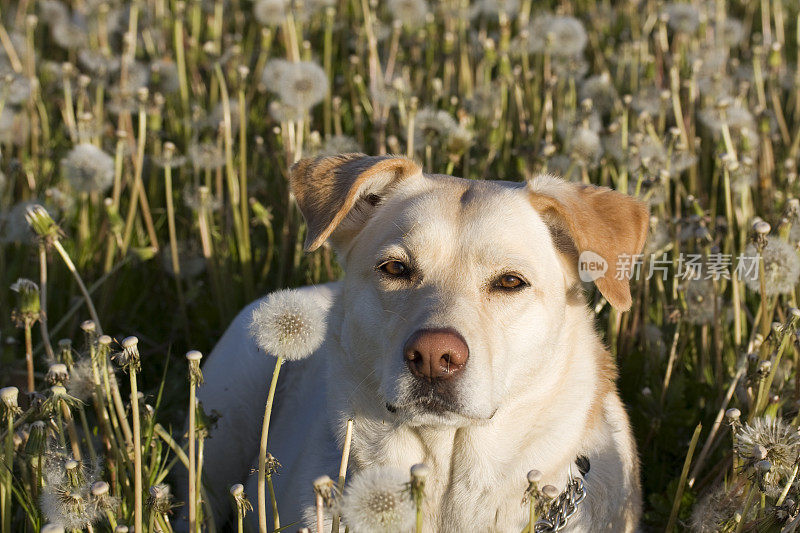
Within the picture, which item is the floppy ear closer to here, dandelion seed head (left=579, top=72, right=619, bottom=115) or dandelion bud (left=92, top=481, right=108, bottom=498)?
dandelion bud (left=92, top=481, right=108, bottom=498)

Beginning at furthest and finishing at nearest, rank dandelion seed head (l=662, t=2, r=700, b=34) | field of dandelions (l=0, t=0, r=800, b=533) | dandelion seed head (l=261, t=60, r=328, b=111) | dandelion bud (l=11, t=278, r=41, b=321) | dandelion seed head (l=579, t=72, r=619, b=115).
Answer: dandelion seed head (l=662, t=2, r=700, b=34)
dandelion seed head (l=579, t=72, r=619, b=115)
dandelion seed head (l=261, t=60, r=328, b=111)
dandelion bud (l=11, t=278, r=41, b=321)
field of dandelions (l=0, t=0, r=800, b=533)

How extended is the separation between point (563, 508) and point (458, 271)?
2.84ft

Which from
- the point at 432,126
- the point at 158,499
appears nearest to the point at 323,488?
the point at 158,499

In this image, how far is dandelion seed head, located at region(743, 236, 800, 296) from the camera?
137 inches

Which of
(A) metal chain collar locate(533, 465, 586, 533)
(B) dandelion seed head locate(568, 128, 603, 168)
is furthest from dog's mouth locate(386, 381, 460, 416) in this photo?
(B) dandelion seed head locate(568, 128, 603, 168)

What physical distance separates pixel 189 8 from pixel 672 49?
3.90 meters

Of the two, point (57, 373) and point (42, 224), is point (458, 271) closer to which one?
point (57, 373)

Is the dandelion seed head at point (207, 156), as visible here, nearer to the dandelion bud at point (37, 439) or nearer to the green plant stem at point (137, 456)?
the dandelion bud at point (37, 439)

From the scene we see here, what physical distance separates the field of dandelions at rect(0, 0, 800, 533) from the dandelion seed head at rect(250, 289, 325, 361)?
256 mm

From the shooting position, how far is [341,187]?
314cm

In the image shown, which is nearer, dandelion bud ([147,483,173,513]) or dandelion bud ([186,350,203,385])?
dandelion bud ([186,350,203,385])

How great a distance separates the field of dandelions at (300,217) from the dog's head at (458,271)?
36 cm

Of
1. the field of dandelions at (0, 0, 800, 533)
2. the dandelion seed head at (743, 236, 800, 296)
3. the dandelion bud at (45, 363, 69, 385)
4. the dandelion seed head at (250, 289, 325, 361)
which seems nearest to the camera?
the dandelion seed head at (250, 289, 325, 361)

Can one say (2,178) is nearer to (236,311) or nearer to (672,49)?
(236,311)
